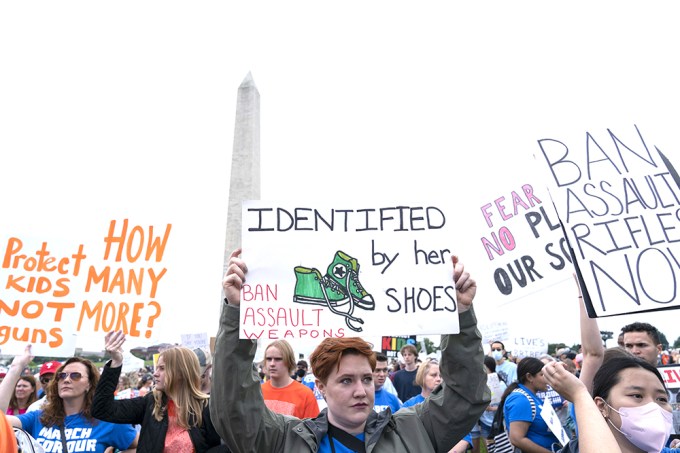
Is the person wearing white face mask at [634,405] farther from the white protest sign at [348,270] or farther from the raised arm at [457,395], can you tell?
the white protest sign at [348,270]

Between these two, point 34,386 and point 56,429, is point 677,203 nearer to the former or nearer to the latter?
point 56,429

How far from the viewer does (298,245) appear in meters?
3.09

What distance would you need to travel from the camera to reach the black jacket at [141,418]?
4148 mm

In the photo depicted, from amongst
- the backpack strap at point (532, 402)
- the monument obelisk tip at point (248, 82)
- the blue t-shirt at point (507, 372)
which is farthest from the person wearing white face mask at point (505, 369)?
the monument obelisk tip at point (248, 82)

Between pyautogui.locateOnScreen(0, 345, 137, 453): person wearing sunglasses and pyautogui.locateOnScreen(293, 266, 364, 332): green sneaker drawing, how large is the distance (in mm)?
2251

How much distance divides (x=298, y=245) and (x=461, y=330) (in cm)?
87

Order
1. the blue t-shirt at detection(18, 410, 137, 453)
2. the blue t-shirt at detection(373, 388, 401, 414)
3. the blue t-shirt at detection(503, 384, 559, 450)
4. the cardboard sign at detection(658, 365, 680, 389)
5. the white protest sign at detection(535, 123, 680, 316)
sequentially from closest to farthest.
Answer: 1. the white protest sign at detection(535, 123, 680, 316)
2. the blue t-shirt at detection(18, 410, 137, 453)
3. the blue t-shirt at detection(503, 384, 559, 450)
4. the cardboard sign at detection(658, 365, 680, 389)
5. the blue t-shirt at detection(373, 388, 401, 414)

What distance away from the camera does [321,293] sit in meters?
3.03

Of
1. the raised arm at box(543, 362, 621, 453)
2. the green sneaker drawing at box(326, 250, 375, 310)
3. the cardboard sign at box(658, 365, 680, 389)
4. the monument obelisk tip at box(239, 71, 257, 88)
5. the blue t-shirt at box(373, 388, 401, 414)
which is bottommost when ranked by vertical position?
the raised arm at box(543, 362, 621, 453)

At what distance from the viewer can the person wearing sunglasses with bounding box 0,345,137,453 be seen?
439 centimetres

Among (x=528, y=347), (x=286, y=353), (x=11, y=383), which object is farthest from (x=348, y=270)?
(x=528, y=347)

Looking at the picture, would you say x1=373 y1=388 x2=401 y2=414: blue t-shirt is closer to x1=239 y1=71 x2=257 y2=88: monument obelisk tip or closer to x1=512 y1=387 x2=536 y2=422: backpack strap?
x1=512 y1=387 x2=536 y2=422: backpack strap

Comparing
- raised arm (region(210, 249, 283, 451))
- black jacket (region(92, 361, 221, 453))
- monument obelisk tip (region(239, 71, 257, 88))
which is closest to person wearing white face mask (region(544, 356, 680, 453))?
raised arm (region(210, 249, 283, 451))

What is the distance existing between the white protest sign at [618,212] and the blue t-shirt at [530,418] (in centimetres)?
243
